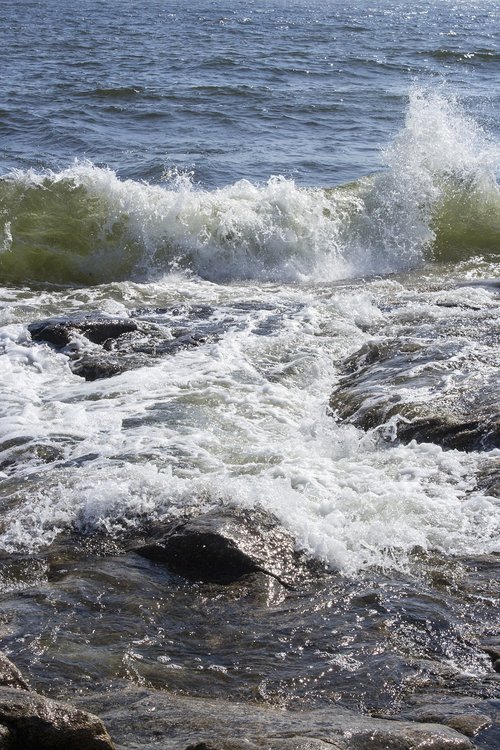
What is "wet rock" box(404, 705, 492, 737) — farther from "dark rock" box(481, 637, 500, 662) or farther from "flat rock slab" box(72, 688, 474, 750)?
"dark rock" box(481, 637, 500, 662)

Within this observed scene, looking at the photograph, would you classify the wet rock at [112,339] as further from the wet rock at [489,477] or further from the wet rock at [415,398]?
the wet rock at [489,477]

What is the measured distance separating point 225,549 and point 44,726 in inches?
85.7

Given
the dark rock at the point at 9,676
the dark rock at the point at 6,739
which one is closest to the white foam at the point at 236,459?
the dark rock at the point at 9,676

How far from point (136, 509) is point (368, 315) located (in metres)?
4.67

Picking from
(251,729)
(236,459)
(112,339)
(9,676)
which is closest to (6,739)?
(9,676)

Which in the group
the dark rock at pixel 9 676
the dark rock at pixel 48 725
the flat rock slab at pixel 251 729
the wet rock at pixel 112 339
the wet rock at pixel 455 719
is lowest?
the wet rock at pixel 112 339

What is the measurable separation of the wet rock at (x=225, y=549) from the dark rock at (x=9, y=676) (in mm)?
1614

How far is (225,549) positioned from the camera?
4.97m

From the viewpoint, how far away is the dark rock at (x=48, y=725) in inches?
112

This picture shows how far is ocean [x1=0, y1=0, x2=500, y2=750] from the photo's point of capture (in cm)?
429

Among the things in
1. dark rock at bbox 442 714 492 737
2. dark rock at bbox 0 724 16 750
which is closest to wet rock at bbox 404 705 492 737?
dark rock at bbox 442 714 492 737

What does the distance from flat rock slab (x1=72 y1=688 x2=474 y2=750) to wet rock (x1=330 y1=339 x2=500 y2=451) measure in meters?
3.32

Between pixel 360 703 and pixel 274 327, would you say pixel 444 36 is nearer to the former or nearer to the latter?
pixel 274 327

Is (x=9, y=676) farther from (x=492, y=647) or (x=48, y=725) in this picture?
(x=492, y=647)
